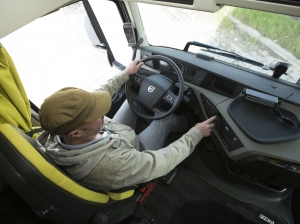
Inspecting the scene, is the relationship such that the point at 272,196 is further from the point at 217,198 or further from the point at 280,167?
the point at 280,167

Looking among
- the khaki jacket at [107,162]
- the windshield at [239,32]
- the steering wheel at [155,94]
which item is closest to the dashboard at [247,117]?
the windshield at [239,32]

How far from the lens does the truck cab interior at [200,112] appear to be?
0.86 meters

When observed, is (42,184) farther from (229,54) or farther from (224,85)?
(229,54)

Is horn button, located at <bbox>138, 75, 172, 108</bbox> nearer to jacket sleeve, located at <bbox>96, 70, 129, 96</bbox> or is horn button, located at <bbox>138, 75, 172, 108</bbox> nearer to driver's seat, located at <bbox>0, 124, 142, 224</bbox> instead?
jacket sleeve, located at <bbox>96, 70, 129, 96</bbox>

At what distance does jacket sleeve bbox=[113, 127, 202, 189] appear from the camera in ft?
3.34

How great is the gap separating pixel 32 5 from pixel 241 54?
55.1 inches

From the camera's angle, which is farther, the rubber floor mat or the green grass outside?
the rubber floor mat

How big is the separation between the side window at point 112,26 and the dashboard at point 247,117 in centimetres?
88

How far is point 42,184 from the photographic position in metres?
0.82

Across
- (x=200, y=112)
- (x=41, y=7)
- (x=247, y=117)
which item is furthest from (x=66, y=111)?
(x=200, y=112)

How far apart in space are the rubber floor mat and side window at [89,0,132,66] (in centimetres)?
166

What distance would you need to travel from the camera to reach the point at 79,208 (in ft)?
3.20

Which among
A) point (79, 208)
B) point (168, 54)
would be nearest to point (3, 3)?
point (79, 208)

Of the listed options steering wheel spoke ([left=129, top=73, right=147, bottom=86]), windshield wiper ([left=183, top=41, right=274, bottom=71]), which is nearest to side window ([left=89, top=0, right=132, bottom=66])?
steering wheel spoke ([left=129, top=73, right=147, bottom=86])
